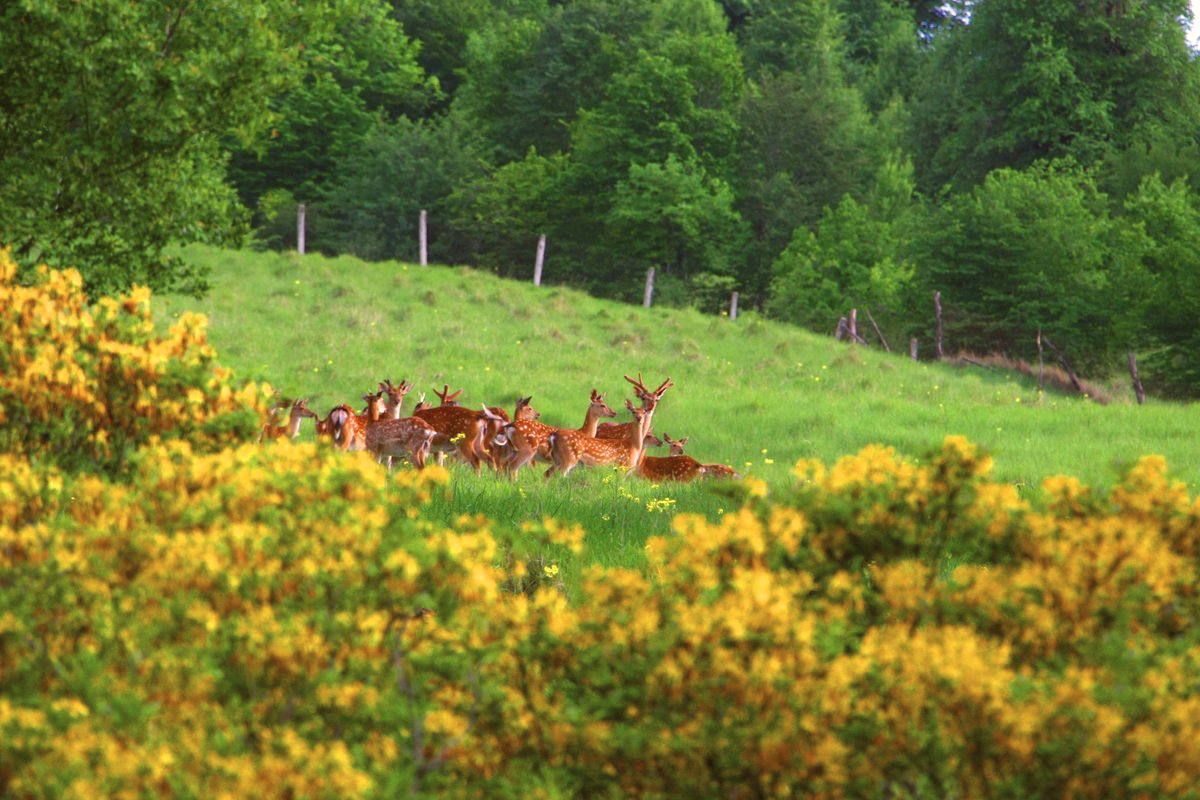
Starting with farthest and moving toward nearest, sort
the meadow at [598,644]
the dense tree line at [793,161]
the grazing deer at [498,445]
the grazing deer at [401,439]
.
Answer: the dense tree line at [793,161], the grazing deer at [498,445], the grazing deer at [401,439], the meadow at [598,644]

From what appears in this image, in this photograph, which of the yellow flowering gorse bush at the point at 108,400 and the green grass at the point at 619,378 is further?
the green grass at the point at 619,378

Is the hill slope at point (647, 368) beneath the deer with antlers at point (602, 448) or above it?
above

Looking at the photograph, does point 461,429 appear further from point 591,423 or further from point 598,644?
point 598,644

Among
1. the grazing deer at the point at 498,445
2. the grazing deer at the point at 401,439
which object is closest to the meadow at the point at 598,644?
the grazing deer at the point at 401,439

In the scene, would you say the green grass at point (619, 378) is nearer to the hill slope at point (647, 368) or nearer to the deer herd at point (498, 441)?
the hill slope at point (647, 368)

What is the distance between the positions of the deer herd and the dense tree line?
1937 centimetres

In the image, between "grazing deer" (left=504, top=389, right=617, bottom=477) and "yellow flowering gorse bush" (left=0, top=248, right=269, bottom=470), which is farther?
"grazing deer" (left=504, top=389, right=617, bottom=477)

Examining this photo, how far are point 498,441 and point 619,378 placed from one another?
9216mm

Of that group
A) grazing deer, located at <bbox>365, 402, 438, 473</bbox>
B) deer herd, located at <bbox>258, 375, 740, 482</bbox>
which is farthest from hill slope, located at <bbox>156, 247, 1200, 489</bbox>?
grazing deer, located at <bbox>365, 402, 438, 473</bbox>

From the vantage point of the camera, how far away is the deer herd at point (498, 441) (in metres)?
12.9

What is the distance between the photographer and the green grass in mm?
12242

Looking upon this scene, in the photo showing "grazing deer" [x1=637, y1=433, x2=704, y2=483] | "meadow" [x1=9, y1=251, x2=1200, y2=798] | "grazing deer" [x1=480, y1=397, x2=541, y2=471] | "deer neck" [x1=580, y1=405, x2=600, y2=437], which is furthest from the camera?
"deer neck" [x1=580, y1=405, x2=600, y2=437]

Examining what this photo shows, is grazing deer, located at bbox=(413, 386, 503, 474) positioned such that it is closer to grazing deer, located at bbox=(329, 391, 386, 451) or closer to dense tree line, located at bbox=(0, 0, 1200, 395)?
grazing deer, located at bbox=(329, 391, 386, 451)

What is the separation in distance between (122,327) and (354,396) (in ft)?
46.3
